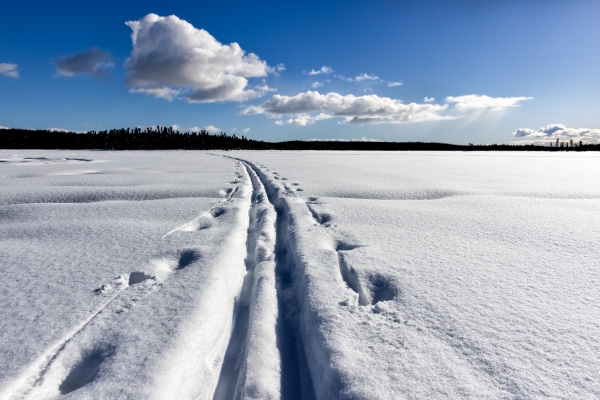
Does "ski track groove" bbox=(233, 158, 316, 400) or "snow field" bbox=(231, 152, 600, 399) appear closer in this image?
"snow field" bbox=(231, 152, 600, 399)

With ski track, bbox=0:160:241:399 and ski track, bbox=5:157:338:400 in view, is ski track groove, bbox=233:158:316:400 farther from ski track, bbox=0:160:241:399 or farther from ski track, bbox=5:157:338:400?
ski track, bbox=0:160:241:399

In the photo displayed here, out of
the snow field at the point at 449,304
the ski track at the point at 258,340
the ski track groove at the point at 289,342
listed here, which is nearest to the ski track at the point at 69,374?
the ski track at the point at 258,340

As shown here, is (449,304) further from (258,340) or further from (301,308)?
(258,340)

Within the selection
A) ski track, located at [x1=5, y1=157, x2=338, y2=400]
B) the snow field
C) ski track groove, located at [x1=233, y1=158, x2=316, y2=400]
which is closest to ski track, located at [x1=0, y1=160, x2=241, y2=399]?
ski track, located at [x1=5, y1=157, x2=338, y2=400]

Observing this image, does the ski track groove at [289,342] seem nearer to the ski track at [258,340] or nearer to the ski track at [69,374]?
the ski track at [258,340]

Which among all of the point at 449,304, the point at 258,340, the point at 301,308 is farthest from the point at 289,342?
the point at 449,304

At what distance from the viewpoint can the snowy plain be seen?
119 centimetres

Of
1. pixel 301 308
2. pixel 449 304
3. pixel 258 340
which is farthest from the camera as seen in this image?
pixel 301 308

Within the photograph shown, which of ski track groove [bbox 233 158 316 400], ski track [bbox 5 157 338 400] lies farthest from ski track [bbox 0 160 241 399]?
ski track groove [bbox 233 158 316 400]

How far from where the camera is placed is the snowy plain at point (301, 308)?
1188mm

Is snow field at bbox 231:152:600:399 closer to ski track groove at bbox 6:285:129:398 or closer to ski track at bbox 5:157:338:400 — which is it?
ski track at bbox 5:157:338:400

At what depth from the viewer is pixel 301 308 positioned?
1770 millimetres

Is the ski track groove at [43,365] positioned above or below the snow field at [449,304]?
below

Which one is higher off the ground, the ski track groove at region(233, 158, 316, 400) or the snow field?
the snow field
